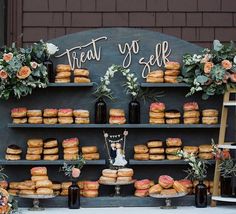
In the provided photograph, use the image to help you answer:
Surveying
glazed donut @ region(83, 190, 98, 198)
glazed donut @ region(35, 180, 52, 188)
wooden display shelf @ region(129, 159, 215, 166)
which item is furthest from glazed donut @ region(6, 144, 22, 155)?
wooden display shelf @ region(129, 159, 215, 166)

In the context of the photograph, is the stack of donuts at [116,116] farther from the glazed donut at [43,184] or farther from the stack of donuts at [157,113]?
the glazed donut at [43,184]

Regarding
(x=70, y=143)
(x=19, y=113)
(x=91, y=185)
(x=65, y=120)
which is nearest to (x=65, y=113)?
(x=65, y=120)

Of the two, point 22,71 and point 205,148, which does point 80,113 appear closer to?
point 22,71

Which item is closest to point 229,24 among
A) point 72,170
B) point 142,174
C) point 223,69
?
point 223,69

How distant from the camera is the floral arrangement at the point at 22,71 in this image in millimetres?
4672

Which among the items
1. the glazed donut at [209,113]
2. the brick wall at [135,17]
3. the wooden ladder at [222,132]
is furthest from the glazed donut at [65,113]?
the brick wall at [135,17]

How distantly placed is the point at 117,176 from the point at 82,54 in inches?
36.2

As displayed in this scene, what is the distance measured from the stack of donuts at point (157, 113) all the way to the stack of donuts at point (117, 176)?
40 cm

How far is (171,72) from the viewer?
4.86 meters

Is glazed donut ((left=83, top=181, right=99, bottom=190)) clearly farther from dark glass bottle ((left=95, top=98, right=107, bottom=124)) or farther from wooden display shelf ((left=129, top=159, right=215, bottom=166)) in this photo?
dark glass bottle ((left=95, top=98, right=107, bottom=124))

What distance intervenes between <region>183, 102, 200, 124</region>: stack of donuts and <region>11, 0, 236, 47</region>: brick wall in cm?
116

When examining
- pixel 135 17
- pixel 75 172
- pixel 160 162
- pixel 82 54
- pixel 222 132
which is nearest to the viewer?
pixel 75 172

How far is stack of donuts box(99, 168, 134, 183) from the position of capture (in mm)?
4734

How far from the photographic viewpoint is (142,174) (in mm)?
4973
